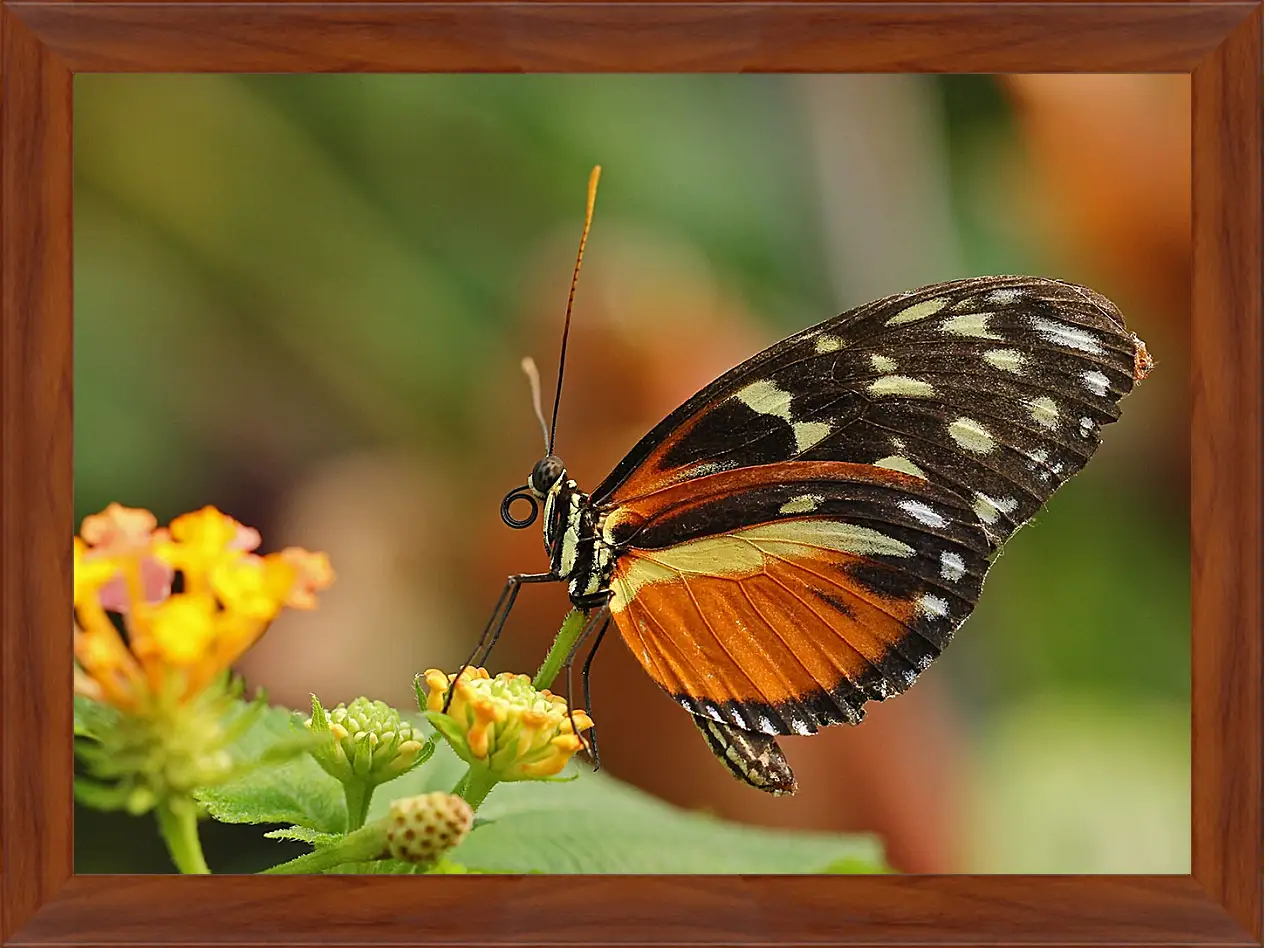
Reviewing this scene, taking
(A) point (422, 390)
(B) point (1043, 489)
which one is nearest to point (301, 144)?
(A) point (422, 390)

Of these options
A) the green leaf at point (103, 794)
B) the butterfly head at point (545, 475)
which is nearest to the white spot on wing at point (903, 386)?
the butterfly head at point (545, 475)

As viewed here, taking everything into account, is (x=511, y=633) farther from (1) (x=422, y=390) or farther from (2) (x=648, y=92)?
(2) (x=648, y=92)

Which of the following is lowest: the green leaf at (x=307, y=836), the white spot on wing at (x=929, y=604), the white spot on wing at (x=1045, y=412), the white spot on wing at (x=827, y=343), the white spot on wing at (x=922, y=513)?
the green leaf at (x=307, y=836)

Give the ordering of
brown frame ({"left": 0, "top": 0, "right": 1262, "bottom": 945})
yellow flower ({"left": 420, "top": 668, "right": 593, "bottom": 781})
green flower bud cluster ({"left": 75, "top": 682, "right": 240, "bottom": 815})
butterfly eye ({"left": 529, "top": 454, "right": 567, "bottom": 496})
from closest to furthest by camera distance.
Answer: green flower bud cluster ({"left": 75, "top": 682, "right": 240, "bottom": 815})
yellow flower ({"left": 420, "top": 668, "right": 593, "bottom": 781})
brown frame ({"left": 0, "top": 0, "right": 1262, "bottom": 945})
butterfly eye ({"left": 529, "top": 454, "right": 567, "bottom": 496})

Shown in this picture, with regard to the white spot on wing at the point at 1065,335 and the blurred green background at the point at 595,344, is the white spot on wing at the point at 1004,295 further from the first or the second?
the blurred green background at the point at 595,344

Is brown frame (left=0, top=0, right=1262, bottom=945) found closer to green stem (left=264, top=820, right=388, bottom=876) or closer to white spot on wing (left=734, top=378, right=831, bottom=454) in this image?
green stem (left=264, top=820, right=388, bottom=876)

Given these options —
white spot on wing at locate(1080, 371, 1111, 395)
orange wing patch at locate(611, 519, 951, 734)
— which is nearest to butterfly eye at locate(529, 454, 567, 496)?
orange wing patch at locate(611, 519, 951, 734)

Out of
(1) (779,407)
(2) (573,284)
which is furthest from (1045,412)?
→ (2) (573,284)

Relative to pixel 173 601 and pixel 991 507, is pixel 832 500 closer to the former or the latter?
pixel 991 507
